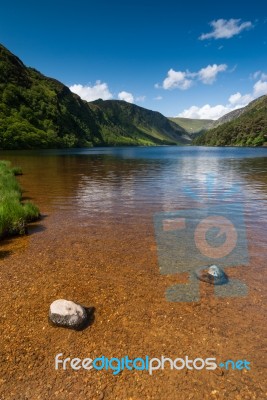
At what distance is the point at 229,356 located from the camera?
6.12m

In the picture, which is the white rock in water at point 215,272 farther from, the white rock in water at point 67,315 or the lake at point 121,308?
the white rock in water at point 67,315

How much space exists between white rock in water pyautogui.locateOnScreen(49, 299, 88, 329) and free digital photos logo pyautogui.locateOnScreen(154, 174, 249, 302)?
266 cm

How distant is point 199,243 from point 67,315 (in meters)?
7.67

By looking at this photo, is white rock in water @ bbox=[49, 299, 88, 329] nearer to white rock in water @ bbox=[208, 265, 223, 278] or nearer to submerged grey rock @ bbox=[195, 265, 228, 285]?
submerged grey rock @ bbox=[195, 265, 228, 285]

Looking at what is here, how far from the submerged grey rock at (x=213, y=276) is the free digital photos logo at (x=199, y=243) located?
4.9 inches

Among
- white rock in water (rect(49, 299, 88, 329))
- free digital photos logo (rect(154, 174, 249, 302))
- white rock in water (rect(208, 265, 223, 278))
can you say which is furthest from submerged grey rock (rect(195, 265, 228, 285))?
white rock in water (rect(49, 299, 88, 329))

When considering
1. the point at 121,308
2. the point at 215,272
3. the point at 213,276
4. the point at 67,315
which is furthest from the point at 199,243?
the point at 67,315

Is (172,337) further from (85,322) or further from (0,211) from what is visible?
(0,211)

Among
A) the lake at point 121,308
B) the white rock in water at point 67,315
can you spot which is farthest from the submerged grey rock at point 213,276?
the white rock in water at point 67,315

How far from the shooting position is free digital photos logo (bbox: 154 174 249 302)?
8.88m

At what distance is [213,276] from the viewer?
9305mm

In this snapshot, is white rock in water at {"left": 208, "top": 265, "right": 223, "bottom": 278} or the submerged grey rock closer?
the submerged grey rock

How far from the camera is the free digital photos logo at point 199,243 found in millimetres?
8883

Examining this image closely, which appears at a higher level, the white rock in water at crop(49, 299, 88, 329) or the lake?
the white rock in water at crop(49, 299, 88, 329)
